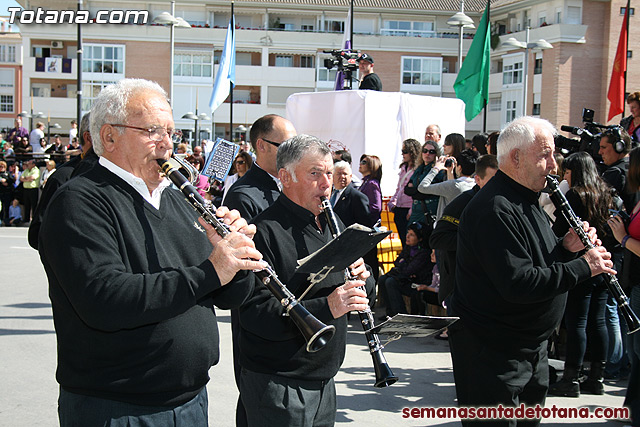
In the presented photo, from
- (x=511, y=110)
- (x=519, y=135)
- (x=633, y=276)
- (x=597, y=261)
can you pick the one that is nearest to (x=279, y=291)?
(x=519, y=135)

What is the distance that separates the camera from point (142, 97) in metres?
2.64

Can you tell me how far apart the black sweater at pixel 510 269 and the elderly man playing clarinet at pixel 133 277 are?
140cm

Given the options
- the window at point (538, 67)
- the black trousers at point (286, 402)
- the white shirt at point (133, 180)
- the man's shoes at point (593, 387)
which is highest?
the window at point (538, 67)

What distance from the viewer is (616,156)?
695 centimetres

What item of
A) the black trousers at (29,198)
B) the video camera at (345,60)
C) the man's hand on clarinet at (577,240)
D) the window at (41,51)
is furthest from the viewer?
the window at (41,51)

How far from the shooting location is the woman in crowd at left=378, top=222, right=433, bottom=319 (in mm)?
8219

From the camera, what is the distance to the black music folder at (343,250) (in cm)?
280

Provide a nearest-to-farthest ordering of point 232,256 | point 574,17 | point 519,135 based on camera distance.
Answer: point 232,256 → point 519,135 → point 574,17

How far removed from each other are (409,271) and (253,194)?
442cm

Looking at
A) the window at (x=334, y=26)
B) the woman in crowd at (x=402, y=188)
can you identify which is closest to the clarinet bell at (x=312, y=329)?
the woman in crowd at (x=402, y=188)

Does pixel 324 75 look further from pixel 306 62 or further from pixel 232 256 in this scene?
pixel 232 256

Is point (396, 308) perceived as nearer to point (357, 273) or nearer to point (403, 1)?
point (357, 273)

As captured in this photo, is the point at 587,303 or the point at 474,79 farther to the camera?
the point at 474,79

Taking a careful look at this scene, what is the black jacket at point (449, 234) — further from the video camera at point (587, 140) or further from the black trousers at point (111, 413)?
the black trousers at point (111, 413)
